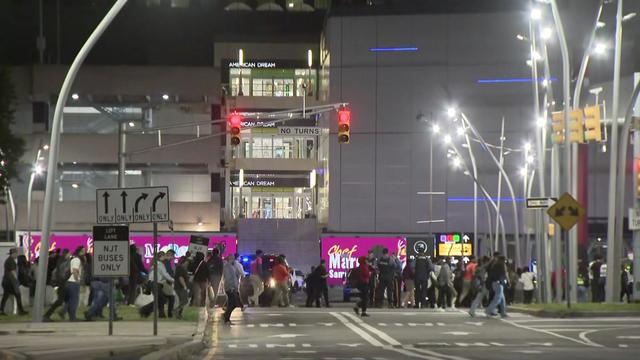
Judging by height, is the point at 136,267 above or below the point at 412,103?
below

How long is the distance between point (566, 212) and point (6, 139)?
143ft

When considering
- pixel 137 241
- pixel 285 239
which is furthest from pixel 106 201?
pixel 285 239

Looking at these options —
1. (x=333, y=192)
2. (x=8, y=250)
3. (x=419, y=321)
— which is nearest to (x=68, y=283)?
(x=8, y=250)

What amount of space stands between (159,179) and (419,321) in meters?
52.0

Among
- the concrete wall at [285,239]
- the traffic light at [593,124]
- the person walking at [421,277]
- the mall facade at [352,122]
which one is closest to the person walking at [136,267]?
the person walking at [421,277]

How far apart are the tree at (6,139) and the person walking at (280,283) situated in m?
31.5

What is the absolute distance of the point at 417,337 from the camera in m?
22.0

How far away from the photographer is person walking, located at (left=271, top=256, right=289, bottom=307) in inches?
1428

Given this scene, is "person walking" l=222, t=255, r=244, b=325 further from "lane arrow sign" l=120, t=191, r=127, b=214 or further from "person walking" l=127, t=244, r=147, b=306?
"lane arrow sign" l=120, t=191, r=127, b=214

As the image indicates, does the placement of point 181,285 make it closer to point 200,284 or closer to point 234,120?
point 200,284

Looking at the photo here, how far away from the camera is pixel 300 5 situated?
88.4 m

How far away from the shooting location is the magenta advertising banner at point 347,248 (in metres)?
56.8

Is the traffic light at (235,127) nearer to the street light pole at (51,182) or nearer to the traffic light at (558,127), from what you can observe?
the traffic light at (558,127)

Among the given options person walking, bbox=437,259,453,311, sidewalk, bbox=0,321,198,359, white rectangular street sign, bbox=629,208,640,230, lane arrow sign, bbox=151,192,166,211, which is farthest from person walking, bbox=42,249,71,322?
white rectangular street sign, bbox=629,208,640,230
